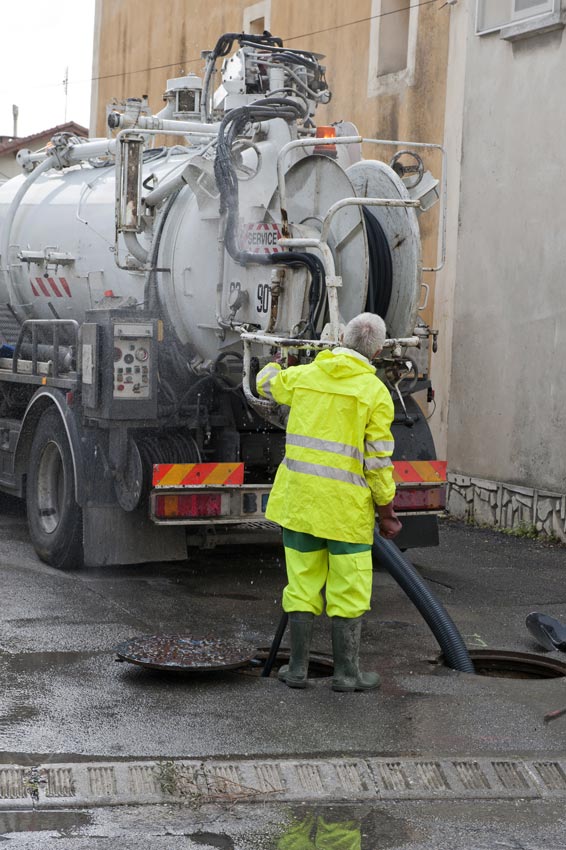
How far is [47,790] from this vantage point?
4742mm

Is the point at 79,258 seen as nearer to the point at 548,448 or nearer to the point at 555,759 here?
the point at 548,448

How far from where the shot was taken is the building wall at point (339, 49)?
1312cm

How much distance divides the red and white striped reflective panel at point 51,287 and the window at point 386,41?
207 inches

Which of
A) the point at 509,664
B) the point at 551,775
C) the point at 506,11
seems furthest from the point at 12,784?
the point at 506,11

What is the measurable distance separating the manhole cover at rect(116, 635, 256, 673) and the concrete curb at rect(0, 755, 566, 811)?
42.7 inches

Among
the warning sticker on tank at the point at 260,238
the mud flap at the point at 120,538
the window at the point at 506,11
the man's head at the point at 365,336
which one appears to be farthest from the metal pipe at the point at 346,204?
the window at the point at 506,11

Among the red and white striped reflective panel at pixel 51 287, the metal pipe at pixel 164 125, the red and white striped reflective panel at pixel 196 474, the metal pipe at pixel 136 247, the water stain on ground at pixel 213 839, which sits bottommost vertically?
the water stain on ground at pixel 213 839

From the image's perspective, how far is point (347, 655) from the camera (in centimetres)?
613

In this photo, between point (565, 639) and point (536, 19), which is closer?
point (565, 639)

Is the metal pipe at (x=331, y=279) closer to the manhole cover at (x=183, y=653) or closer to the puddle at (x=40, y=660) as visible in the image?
the manhole cover at (x=183, y=653)

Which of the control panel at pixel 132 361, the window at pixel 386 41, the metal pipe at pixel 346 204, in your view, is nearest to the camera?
the metal pipe at pixel 346 204

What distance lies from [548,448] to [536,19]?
358cm

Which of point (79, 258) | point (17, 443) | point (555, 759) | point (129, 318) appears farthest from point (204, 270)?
point (555, 759)

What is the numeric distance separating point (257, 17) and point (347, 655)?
12735mm
